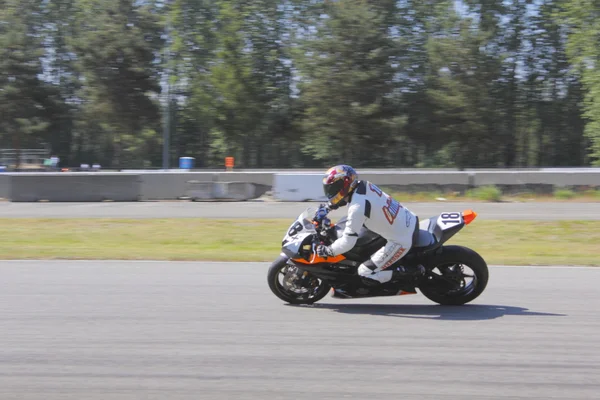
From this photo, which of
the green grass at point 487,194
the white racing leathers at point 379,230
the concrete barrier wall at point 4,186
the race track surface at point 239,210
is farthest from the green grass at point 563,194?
the concrete barrier wall at point 4,186

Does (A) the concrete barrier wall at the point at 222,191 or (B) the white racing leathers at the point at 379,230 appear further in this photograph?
(A) the concrete barrier wall at the point at 222,191

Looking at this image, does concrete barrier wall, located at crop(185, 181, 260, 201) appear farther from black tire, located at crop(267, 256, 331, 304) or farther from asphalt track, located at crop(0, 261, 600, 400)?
black tire, located at crop(267, 256, 331, 304)

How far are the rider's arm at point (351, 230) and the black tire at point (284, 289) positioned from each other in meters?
0.61

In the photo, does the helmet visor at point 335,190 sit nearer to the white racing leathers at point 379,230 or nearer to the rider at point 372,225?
the rider at point 372,225

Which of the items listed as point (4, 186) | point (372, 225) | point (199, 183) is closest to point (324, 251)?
point (372, 225)

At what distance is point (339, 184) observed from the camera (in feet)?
24.7

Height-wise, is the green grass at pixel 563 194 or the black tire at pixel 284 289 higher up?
the green grass at pixel 563 194

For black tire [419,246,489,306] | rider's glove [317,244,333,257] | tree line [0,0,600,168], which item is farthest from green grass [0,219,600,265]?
tree line [0,0,600,168]

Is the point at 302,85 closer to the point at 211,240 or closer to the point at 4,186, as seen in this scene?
the point at 4,186

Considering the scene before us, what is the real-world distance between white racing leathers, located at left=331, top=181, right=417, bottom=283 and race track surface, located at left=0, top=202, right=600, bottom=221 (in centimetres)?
1143

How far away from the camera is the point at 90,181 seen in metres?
24.5

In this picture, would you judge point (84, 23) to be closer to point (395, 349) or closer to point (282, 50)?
point (282, 50)

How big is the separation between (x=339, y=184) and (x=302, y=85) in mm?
40515

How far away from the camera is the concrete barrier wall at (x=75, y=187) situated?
2438 centimetres
